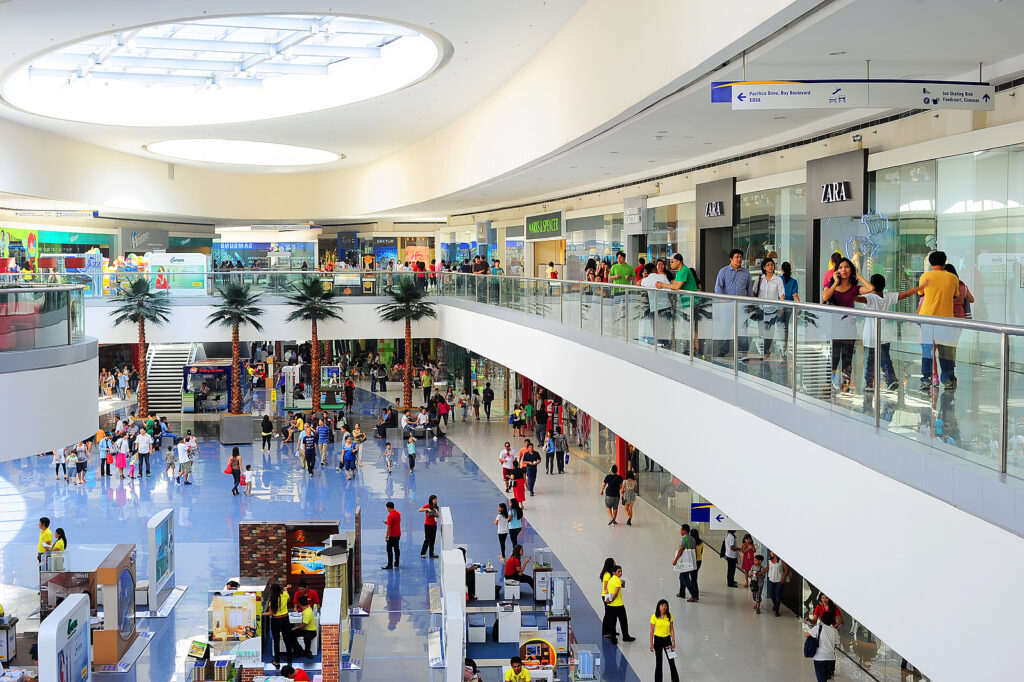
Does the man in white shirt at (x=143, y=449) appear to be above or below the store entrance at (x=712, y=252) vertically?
below

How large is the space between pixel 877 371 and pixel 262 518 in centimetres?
1800

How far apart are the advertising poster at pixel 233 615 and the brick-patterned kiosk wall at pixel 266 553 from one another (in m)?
2.80

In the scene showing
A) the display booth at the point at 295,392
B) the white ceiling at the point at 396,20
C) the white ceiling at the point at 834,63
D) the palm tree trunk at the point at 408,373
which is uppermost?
the white ceiling at the point at 396,20

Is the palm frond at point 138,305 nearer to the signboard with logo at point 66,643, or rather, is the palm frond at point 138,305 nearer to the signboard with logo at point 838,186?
the signboard with logo at point 66,643

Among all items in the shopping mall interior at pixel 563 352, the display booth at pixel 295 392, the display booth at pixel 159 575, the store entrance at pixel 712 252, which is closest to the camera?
the shopping mall interior at pixel 563 352

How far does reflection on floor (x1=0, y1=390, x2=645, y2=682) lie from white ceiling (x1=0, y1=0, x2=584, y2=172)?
Answer: 10.0 meters

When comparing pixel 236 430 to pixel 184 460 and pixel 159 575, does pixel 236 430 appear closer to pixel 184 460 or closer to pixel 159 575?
pixel 184 460

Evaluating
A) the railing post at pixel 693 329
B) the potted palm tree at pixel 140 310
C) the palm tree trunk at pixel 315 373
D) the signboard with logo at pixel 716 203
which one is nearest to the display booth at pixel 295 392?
the palm tree trunk at pixel 315 373

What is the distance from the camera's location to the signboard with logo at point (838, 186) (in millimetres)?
13945

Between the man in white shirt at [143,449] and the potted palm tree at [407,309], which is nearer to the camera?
the man in white shirt at [143,449]

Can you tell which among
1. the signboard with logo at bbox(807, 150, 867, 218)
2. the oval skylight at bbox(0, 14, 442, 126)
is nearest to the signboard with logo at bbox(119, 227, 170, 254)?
the oval skylight at bbox(0, 14, 442, 126)

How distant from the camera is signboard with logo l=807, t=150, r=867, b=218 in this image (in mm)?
13945

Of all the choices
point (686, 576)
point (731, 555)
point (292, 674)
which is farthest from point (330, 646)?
point (731, 555)

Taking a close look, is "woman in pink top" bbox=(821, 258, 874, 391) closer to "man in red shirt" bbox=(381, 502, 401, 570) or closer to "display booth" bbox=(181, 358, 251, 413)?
"man in red shirt" bbox=(381, 502, 401, 570)
